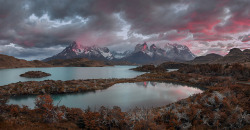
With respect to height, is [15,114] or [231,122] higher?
[15,114]

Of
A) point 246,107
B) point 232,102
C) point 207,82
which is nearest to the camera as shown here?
point 246,107

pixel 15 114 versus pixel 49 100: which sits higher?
pixel 49 100

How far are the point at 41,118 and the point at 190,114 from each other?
55.3 ft

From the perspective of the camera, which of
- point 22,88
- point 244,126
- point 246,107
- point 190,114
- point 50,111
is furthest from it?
point 22,88

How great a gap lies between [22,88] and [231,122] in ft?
148

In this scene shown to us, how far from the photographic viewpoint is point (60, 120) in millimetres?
14164

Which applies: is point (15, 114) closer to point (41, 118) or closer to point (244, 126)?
point (41, 118)

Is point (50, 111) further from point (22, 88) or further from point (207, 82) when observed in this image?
point (207, 82)

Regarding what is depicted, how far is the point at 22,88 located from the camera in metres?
35.6

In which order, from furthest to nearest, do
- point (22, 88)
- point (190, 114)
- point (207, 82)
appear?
point (207, 82), point (22, 88), point (190, 114)

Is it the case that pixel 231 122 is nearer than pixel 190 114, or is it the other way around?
pixel 231 122

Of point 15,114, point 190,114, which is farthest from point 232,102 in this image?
point 15,114

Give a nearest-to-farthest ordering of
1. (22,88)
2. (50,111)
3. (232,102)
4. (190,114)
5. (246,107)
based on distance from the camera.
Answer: (50,111) < (190,114) < (246,107) < (232,102) < (22,88)

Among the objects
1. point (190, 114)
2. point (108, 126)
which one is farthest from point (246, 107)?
point (108, 126)
